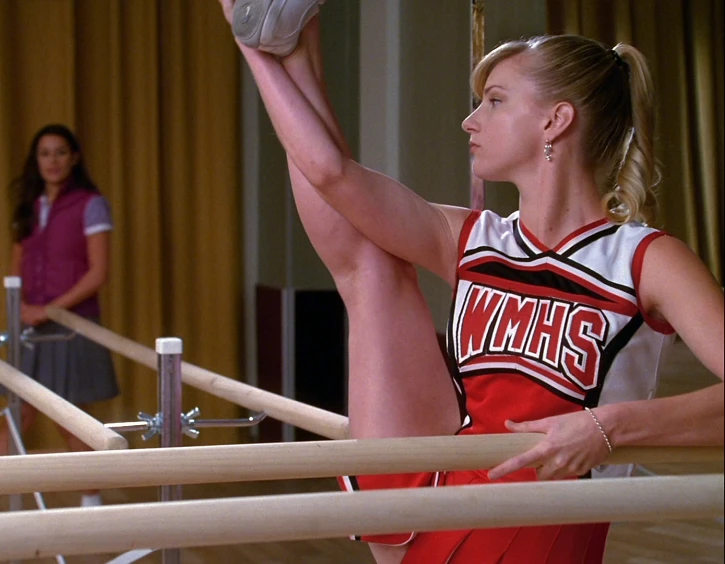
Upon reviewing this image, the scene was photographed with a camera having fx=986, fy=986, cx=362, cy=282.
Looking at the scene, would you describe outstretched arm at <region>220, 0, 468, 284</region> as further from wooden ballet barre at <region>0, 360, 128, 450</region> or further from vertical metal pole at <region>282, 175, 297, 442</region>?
vertical metal pole at <region>282, 175, 297, 442</region>

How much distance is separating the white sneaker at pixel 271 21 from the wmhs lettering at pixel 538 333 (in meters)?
0.16

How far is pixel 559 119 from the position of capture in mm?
489

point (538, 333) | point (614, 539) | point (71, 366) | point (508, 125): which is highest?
point (508, 125)

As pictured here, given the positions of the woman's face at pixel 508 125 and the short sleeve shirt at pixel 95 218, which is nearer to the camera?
the woman's face at pixel 508 125

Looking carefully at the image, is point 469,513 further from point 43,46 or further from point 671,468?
point 43,46

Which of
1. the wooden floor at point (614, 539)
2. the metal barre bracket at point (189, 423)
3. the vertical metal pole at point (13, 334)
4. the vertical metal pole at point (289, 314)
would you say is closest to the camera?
the wooden floor at point (614, 539)

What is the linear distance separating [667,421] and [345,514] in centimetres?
15

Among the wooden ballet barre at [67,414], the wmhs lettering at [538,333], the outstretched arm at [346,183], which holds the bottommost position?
the wooden ballet barre at [67,414]

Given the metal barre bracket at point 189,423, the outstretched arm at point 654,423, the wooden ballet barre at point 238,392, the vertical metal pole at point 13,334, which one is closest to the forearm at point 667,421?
the outstretched arm at point 654,423

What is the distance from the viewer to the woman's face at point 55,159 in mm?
997

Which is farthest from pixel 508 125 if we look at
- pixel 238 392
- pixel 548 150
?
pixel 238 392

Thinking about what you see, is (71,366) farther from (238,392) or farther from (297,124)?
(297,124)

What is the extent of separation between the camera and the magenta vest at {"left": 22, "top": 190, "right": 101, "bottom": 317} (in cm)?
94

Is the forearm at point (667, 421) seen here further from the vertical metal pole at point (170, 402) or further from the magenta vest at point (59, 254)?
the magenta vest at point (59, 254)
